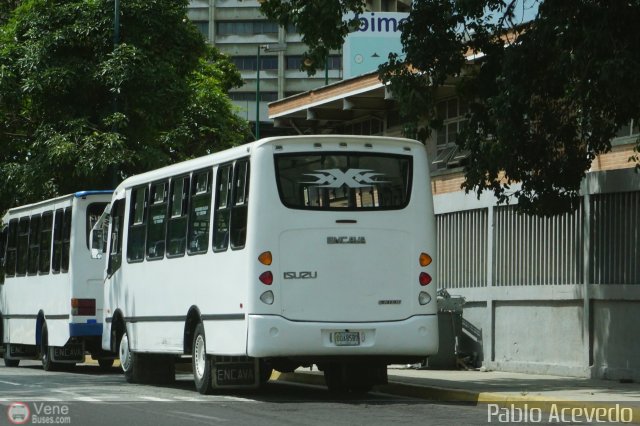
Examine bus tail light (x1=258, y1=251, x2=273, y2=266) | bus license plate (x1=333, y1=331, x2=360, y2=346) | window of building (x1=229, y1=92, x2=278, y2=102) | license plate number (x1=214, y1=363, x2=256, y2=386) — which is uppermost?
window of building (x1=229, y1=92, x2=278, y2=102)

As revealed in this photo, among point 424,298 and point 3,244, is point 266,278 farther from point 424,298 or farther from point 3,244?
point 3,244

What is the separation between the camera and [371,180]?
18141 mm

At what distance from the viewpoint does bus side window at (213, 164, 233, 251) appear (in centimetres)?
1850

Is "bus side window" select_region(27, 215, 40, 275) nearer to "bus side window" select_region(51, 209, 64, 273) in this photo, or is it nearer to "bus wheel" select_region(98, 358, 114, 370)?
"bus side window" select_region(51, 209, 64, 273)

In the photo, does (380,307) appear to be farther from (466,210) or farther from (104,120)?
(104,120)

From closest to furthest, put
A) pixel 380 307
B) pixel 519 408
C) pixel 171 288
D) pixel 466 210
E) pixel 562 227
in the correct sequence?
pixel 519 408 → pixel 380 307 → pixel 171 288 → pixel 562 227 → pixel 466 210

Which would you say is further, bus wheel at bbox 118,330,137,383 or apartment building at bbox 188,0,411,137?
apartment building at bbox 188,0,411,137

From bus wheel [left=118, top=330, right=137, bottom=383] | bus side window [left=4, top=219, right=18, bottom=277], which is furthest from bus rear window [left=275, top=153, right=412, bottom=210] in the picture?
bus side window [left=4, top=219, right=18, bottom=277]

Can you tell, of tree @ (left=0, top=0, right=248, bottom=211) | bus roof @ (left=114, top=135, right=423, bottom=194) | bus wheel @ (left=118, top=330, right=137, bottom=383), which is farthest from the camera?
tree @ (left=0, top=0, right=248, bottom=211)

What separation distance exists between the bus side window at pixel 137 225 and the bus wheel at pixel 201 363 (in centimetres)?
278

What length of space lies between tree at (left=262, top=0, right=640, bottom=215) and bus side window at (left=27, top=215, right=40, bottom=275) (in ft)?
30.3

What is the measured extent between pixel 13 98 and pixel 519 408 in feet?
72.6

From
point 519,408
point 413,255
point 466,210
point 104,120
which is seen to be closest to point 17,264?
point 104,120

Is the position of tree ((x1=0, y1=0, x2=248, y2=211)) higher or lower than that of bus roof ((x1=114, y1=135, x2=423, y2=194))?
higher
